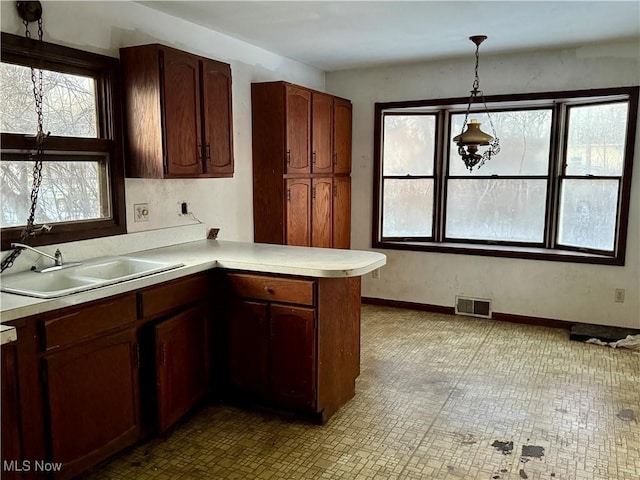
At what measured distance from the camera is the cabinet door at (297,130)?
408 centimetres

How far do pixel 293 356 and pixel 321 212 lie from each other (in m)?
2.08

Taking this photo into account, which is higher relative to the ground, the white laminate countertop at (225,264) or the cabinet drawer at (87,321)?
the white laminate countertop at (225,264)

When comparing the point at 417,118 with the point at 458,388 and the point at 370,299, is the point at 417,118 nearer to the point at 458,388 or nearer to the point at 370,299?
the point at 370,299

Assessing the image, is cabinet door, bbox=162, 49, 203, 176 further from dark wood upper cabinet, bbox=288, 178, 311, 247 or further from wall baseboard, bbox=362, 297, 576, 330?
wall baseboard, bbox=362, 297, 576, 330

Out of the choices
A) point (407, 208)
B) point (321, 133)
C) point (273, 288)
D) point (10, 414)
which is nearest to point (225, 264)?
point (273, 288)

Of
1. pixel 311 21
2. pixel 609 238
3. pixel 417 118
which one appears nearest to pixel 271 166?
pixel 311 21

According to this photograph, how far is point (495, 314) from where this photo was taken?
15.8ft

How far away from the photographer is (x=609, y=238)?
4.36 meters

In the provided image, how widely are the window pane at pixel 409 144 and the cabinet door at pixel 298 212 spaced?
1.22 meters

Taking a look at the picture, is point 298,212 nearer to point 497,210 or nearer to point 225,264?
point 225,264

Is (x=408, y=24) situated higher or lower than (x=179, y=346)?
higher

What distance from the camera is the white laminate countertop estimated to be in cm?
199

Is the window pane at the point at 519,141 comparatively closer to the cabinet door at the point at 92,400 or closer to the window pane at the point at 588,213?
the window pane at the point at 588,213
